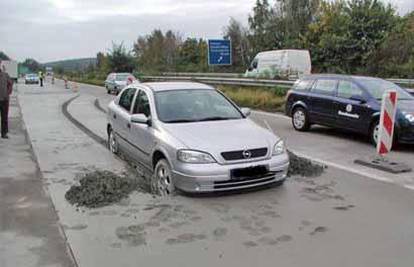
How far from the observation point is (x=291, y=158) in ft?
26.4

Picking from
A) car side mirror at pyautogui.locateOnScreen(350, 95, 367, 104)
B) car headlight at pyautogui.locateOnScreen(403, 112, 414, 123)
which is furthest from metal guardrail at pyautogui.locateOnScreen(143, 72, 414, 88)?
car headlight at pyautogui.locateOnScreen(403, 112, 414, 123)

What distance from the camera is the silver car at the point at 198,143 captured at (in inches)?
235

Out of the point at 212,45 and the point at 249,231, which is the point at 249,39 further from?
the point at 249,231

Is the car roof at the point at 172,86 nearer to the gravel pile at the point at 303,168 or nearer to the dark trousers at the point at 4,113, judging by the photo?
the gravel pile at the point at 303,168

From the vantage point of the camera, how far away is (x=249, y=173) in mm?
6086

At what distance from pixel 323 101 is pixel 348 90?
81cm

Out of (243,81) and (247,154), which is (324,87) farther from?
(243,81)

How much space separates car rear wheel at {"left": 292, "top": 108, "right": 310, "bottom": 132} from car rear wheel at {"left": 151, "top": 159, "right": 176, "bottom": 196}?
6864mm

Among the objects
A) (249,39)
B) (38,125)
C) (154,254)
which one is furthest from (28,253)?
(249,39)

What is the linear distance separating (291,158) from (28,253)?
15.3ft

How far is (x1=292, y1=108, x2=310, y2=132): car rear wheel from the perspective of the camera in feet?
41.7

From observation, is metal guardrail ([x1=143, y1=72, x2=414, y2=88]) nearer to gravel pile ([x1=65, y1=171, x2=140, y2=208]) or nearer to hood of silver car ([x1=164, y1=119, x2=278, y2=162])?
hood of silver car ([x1=164, y1=119, x2=278, y2=162])

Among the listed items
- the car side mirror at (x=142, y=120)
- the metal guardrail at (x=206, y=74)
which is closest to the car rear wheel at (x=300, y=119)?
the car side mirror at (x=142, y=120)

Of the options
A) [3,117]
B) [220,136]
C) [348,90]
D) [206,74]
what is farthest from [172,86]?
[206,74]
